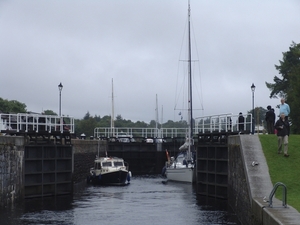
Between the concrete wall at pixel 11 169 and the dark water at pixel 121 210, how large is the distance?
0.64 m

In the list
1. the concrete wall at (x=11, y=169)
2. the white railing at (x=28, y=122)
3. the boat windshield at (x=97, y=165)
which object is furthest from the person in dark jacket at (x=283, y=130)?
the boat windshield at (x=97, y=165)

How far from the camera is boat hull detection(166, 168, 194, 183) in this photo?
162 feet

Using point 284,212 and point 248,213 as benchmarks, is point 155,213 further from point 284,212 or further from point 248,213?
point 284,212

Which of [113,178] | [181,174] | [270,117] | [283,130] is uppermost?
[270,117]

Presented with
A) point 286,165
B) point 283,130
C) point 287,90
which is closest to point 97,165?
point 283,130

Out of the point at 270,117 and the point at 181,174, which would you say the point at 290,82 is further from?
the point at 270,117

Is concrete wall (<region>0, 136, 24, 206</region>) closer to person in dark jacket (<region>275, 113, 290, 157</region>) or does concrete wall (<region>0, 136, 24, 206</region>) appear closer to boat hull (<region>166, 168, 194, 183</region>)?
person in dark jacket (<region>275, 113, 290, 157</region>)

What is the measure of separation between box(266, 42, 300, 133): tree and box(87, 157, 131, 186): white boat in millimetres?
20037

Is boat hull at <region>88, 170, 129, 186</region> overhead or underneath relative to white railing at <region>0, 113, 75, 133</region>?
underneath

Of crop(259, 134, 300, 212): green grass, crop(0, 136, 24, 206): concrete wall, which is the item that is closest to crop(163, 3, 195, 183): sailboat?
crop(0, 136, 24, 206): concrete wall

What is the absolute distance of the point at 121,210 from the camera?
3231 cm

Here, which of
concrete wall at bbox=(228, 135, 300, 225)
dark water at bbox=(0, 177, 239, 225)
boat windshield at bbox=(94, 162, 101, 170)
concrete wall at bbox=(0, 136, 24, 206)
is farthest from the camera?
boat windshield at bbox=(94, 162, 101, 170)

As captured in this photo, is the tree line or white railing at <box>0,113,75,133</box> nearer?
white railing at <box>0,113,75,133</box>

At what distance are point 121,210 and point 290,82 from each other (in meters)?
43.7
